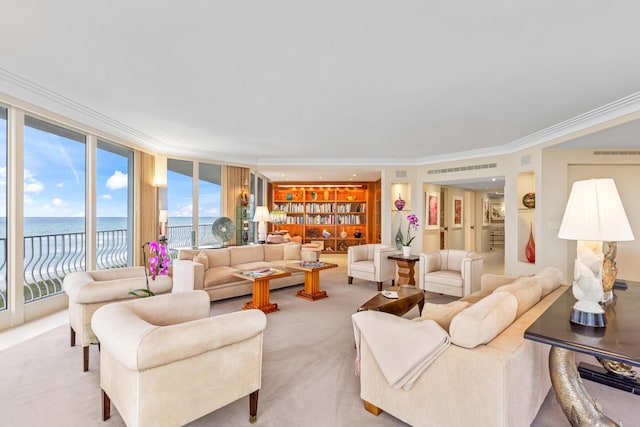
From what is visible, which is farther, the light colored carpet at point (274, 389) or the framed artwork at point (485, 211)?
the framed artwork at point (485, 211)

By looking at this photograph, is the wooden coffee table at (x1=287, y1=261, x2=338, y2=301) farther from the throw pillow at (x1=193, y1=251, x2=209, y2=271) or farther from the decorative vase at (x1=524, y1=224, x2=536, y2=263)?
the decorative vase at (x1=524, y1=224, x2=536, y2=263)

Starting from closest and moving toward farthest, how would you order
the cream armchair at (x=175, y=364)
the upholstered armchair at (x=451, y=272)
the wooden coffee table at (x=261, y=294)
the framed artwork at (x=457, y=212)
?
the cream armchair at (x=175, y=364) → the wooden coffee table at (x=261, y=294) → the upholstered armchair at (x=451, y=272) → the framed artwork at (x=457, y=212)

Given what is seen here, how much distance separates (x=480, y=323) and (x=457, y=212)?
8.11m

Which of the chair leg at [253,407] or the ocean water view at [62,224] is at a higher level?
the ocean water view at [62,224]

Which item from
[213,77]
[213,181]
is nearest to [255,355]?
[213,77]

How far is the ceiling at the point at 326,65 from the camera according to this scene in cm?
204

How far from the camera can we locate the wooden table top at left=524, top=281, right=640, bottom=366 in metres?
1.31

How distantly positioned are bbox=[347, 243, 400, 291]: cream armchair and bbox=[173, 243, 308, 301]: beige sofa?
0.83 metres

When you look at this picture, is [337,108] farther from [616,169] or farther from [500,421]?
[616,169]

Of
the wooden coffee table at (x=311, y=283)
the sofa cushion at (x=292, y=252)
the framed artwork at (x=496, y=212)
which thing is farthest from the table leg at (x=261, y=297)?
the framed artwork at (x=496, y=212)

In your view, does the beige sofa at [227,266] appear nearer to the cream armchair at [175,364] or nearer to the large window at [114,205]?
the large window at [114,205]

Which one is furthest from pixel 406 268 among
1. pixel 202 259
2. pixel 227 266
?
pixel 202 259

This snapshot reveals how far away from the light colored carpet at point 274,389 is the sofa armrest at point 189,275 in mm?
1267

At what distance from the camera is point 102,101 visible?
3.69 metres
